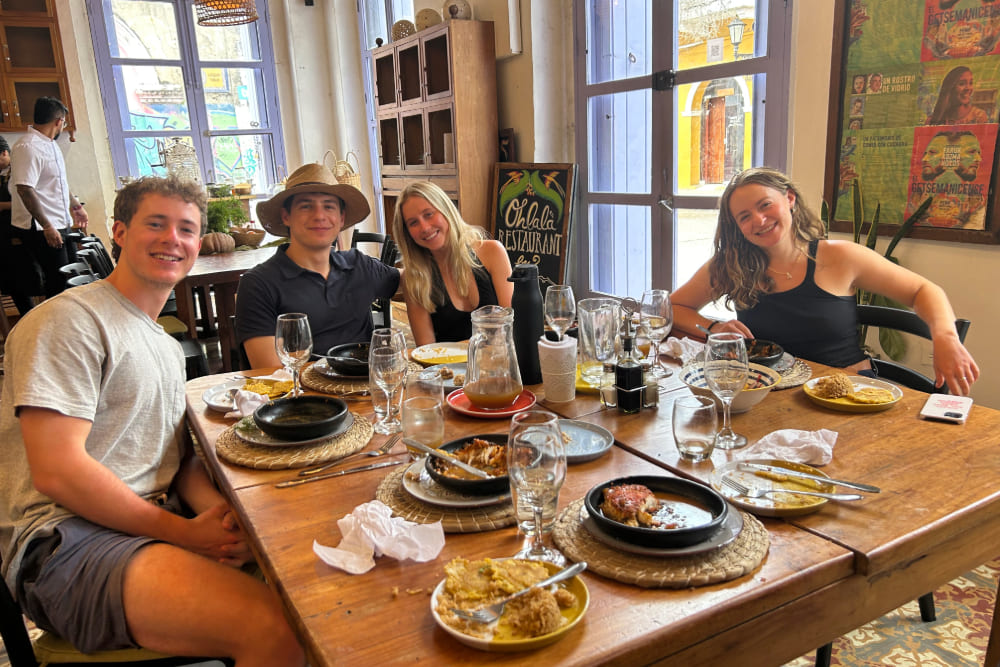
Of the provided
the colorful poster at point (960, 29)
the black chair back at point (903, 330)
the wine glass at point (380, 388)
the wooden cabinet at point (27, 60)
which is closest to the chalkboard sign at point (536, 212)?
the colorful poster at point (960, 29)

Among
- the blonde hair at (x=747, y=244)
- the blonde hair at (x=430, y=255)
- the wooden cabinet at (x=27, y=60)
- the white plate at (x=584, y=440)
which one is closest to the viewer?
the white plate at (x=584, y=440)

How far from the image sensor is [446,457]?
1.18 m

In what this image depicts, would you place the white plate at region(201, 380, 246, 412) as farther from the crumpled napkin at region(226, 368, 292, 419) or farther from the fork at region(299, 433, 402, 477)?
the fork at region(299, 433, 402, 477)

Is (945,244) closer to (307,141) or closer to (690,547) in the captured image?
(690,547)

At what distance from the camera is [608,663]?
2.55 ft

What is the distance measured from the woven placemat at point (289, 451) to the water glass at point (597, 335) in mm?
576

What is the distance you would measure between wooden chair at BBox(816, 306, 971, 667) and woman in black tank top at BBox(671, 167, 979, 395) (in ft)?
0.16

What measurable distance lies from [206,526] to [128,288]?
0.54 m

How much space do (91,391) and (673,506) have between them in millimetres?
1064

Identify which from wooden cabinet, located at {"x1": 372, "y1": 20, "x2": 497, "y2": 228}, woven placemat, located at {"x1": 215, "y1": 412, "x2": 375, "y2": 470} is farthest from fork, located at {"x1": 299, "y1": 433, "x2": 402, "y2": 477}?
wooden cabinet, located at {"x1": 372, "y1": 20, "x2": 497, "y2": 228}

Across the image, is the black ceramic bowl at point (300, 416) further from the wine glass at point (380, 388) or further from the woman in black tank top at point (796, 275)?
the woman in black tank top at point (796, 275)

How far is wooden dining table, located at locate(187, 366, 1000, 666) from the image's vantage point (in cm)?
82

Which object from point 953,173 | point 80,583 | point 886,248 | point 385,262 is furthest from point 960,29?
point 80,583

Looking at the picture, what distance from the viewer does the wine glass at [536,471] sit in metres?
0.92
